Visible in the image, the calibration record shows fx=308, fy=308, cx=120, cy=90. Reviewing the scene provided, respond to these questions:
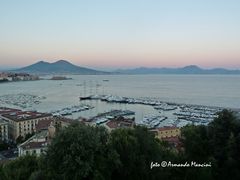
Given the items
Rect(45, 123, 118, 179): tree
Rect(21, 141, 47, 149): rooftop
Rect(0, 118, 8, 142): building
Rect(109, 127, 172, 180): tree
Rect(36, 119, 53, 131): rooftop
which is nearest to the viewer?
Rect(45, 123, 118, 179): tree

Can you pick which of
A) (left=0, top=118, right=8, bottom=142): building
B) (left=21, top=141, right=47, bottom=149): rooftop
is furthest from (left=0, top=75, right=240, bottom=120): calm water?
(left=21, top=141, right=47, bottom=149): rooftop

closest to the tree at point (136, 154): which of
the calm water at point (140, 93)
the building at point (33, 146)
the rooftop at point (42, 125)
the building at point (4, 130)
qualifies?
the building at point (33, 146)

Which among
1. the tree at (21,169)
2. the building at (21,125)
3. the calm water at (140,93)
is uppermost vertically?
the tree at (21,169)

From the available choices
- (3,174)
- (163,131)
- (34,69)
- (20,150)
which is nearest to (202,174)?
(3,174)

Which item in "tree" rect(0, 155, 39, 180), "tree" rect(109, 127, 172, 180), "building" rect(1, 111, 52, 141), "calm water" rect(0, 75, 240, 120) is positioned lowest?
"calm water" rect(0, 75, 240, 120)

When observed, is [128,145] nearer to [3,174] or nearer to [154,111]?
[3,174]

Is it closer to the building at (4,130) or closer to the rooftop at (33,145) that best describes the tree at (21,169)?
the rooftop at (33,145)

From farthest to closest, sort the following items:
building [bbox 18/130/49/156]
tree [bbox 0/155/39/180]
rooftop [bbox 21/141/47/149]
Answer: rooftop [bbox 21/141/47/149], building [bbox 18/130/49/156], tree [bbox 0/155/39/180]

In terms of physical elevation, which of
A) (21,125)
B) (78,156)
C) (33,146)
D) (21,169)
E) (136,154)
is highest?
(78,156)

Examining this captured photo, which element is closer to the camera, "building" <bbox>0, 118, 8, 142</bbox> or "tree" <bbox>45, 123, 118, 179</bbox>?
"tree" <bbox>45, 123, 118, 179</bbox>

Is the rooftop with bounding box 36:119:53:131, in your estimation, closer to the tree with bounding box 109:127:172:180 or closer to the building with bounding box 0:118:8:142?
the building with bounding box 0:118:8:142

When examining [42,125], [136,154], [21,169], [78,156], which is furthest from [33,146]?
[78,156]

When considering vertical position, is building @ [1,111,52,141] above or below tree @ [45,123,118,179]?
below

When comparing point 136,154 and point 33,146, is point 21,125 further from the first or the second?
point 136,154
